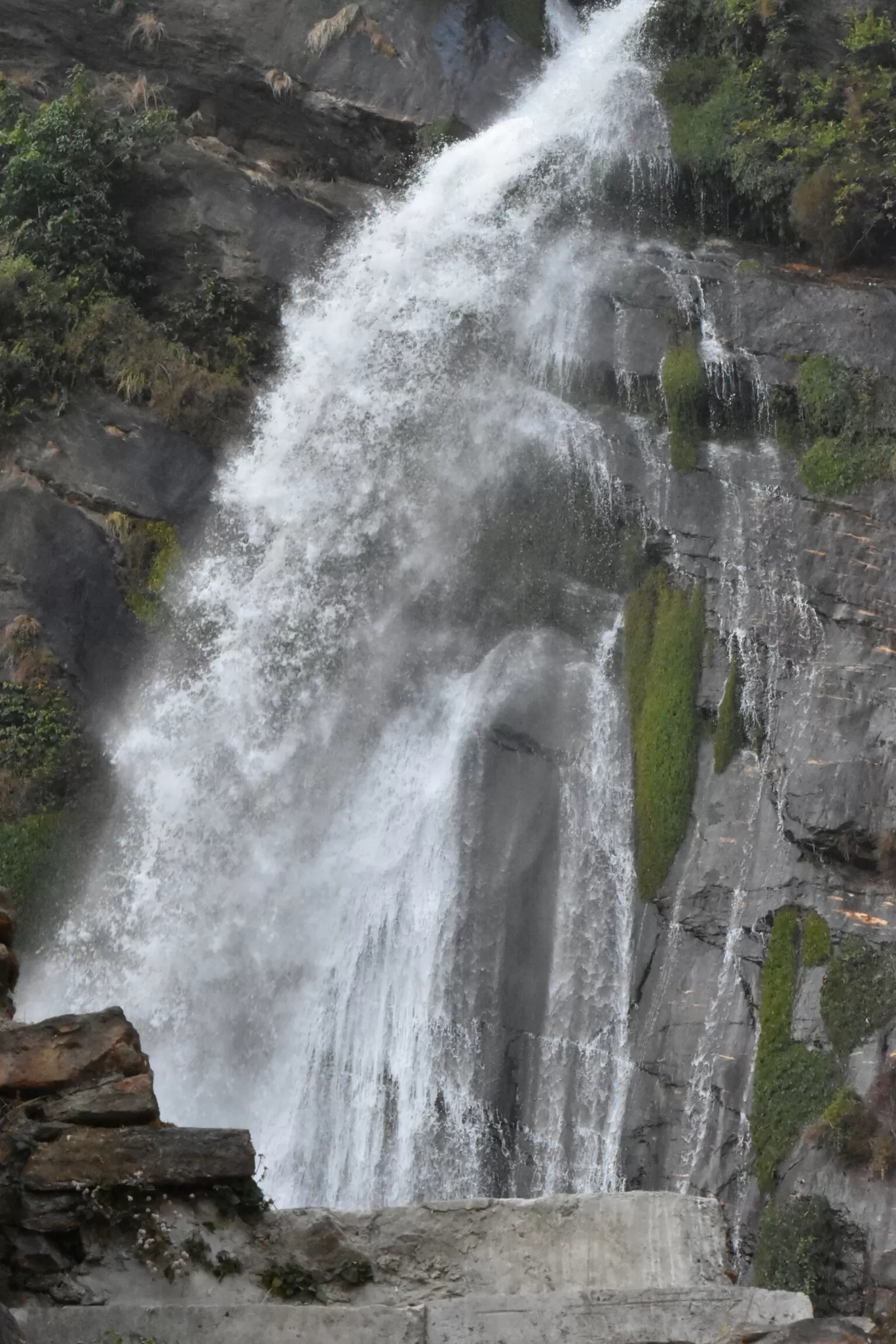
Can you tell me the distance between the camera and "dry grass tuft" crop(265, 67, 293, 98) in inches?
909

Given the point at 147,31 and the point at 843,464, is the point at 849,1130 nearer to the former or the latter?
the point at 843,464

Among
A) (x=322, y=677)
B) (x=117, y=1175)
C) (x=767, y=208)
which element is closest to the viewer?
(x=117, y=1175)

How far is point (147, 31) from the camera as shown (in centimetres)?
2317

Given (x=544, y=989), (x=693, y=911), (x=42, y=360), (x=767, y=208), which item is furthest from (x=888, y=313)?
(x=42, y=360)

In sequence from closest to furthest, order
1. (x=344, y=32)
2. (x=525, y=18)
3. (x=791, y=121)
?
(x=791, y=121) < (x=344, y=32) < (x=525, y=18)

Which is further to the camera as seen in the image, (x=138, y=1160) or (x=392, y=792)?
(x=392, y=792)

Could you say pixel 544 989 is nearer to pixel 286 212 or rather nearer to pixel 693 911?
pixel 693 911

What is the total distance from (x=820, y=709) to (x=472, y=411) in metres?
7.00

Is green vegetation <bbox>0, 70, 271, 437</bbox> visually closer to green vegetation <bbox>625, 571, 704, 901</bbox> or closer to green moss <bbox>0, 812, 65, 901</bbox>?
green moss <bbox>0, 812, 65, 901</bbox>

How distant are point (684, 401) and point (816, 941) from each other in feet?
26.0

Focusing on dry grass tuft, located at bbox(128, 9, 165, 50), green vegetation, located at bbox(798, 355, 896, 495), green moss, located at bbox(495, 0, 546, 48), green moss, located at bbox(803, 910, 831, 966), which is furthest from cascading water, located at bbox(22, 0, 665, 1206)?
dry grass tuft, located at bbox(128, 9, 165, 50)

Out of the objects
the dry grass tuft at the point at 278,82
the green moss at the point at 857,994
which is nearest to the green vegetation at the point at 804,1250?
the green moss at the point at 857,994

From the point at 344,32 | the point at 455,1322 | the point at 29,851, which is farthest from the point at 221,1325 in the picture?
the point at 344,32

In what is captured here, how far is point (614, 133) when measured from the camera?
73.3ft
